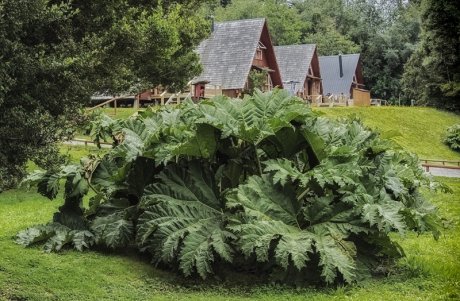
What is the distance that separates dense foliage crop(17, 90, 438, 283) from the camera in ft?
16.4

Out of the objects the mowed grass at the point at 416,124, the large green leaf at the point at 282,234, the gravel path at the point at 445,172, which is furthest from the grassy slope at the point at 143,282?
the mowed grass at the point at 416,124

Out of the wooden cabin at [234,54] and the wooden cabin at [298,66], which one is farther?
the wooden cabin at [298,66]

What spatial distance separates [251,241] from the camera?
4.84 m

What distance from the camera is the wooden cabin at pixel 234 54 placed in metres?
35.6

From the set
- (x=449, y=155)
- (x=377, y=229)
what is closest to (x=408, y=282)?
(x=377, y=229)

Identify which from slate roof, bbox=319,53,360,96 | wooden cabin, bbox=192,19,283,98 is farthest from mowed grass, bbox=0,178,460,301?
slate roof, bbox=319,53,360,96

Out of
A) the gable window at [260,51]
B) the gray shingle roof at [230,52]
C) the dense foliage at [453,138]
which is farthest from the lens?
the gable window at [260,51]

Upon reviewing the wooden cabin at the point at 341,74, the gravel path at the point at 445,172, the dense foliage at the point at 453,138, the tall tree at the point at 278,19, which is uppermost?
the tall tree at the point at 278,19

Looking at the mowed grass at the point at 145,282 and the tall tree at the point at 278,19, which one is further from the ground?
the tall tree at the point at 278,19

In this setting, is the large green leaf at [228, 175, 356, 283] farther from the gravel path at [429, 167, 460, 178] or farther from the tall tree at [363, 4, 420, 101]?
the tall tree at [363, 4, 420, 101]

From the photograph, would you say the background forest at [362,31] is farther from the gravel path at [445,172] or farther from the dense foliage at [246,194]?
the dense foliage at [246,194]

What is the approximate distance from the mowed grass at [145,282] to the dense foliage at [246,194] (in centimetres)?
14

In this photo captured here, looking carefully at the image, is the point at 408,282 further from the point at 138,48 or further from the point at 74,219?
the point at 138,48

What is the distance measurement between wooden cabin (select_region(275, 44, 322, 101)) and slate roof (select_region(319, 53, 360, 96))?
576 centimetres
